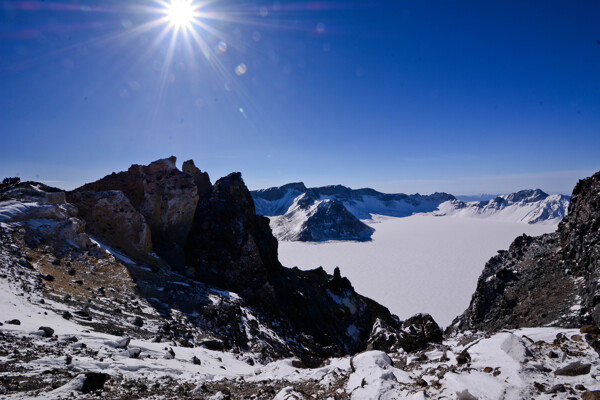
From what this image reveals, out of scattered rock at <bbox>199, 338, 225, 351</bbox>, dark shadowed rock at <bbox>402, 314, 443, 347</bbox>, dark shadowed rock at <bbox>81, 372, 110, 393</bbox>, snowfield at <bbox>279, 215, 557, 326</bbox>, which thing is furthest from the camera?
snowfield at <bbox>279, 215, 557, 326</bbox>

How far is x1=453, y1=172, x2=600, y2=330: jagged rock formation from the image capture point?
14.5 m

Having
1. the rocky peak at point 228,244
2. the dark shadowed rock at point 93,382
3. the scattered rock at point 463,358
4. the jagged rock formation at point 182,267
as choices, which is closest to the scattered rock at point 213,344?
the jagged rock formation at point 182,267

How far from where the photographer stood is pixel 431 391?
550cm

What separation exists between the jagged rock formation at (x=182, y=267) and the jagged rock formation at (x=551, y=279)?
7.34 metres

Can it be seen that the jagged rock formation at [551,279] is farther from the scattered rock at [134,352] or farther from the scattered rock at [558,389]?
the scattered rock at [134,352]

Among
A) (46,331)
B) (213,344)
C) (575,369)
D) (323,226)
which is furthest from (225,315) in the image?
(323,226)

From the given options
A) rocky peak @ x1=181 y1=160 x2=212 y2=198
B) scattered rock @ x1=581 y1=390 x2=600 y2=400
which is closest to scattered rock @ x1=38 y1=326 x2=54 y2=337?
scattered rock @ x1=581 y1=390 x2=600 y2=400

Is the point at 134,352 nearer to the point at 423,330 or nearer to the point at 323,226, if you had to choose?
the point at 423,330

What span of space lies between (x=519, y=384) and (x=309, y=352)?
15951mm

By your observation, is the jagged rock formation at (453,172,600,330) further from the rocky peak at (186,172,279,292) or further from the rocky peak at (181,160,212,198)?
the rocky peak at (181,160,212,198)

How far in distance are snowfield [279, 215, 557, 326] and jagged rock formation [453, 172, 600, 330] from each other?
2844 centimetres

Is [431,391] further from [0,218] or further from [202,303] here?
[0,218]

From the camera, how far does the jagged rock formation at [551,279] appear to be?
14.5m

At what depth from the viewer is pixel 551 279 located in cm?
1775
